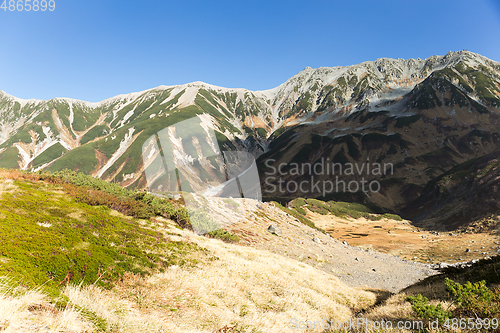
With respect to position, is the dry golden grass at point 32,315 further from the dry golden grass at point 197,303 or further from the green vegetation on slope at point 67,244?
the green vegetation on slope at point 67,244

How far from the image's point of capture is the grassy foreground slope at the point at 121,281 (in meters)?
4.61

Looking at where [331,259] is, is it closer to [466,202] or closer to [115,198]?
[115,198]

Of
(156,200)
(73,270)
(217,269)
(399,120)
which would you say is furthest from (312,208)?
(399,120)

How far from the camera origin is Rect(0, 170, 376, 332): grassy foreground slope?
4.61 meters

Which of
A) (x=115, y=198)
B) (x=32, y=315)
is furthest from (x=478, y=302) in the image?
(x=115, y=198)

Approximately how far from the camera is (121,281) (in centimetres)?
754

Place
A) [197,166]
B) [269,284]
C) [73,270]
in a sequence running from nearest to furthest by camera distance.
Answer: [73,270] → [269,284] → [197,166]

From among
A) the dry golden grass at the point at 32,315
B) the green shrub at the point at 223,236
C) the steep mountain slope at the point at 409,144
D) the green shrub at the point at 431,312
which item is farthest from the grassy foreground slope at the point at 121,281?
the steep mountain slope at the point at 409,144

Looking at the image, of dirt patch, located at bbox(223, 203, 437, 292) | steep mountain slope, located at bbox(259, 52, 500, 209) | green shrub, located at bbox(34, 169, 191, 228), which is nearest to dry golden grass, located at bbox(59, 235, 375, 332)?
green shrub, located at bbox(34, 169, 191, 228)

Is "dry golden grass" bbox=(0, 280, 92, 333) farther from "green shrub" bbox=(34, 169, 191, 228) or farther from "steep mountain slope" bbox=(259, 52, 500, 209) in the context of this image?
"steep mountain slope" bbox=(259, 52, 500, 209)

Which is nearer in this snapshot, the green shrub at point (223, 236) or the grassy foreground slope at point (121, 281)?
the grassy foreground slope at point (121, 281)

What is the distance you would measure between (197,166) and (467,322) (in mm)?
146287

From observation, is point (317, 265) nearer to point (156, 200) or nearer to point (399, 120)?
point (156, 200)

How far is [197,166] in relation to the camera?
146m
